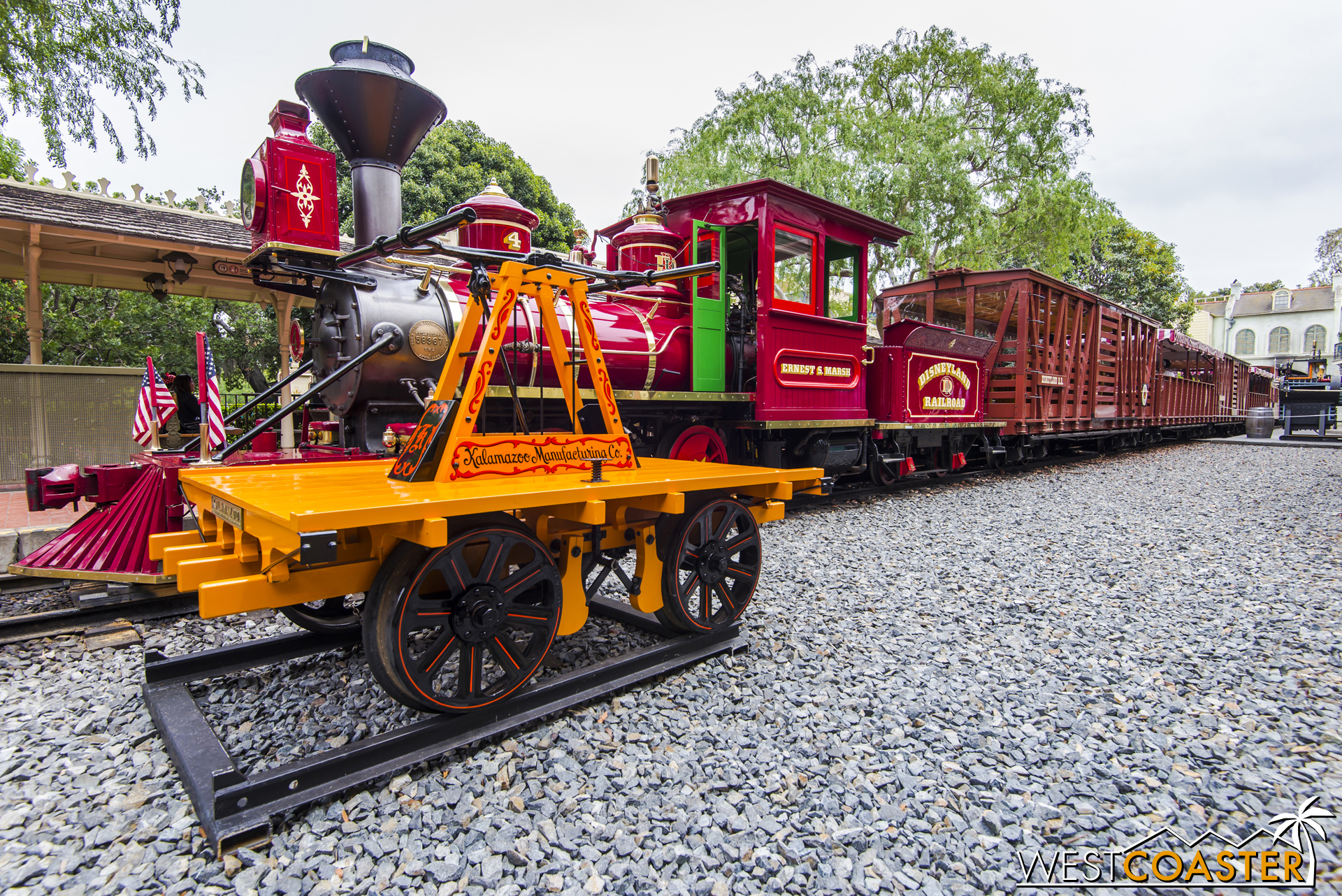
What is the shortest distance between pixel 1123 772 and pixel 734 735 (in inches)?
53.9

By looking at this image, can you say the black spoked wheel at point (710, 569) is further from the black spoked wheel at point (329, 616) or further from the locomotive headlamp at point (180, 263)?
the locomotive headlamp at point (180, 263)

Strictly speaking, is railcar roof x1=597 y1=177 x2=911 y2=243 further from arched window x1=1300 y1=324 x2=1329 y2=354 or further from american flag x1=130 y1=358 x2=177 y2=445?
arched window x1=1300 y1=324 x2=1329 y2=354

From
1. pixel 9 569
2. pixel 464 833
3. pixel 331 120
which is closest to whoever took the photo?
pixel 464 833

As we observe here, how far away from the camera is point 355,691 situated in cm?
292

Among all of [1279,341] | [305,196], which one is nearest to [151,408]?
[305,196]

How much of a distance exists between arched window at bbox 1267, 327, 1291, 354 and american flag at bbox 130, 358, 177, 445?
74276 millimetres

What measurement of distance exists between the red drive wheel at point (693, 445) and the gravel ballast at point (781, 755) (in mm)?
2341

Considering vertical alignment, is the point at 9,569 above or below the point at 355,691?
above

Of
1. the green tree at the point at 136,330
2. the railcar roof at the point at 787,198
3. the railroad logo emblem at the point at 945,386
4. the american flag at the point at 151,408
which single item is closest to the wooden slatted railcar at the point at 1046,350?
the railroad logo emblem at the point at 945,386

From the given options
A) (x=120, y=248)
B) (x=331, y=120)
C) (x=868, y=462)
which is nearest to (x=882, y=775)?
(x=331, y=120)

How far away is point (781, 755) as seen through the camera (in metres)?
A: 2.44

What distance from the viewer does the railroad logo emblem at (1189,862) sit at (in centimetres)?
182

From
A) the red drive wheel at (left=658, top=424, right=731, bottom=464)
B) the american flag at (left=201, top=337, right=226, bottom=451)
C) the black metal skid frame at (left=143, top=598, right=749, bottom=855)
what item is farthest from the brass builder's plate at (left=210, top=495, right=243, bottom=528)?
the red drive wheel at (left=658, top=424, right=731, bottom=464)

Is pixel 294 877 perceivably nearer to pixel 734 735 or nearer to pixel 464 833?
pixel 464 833
